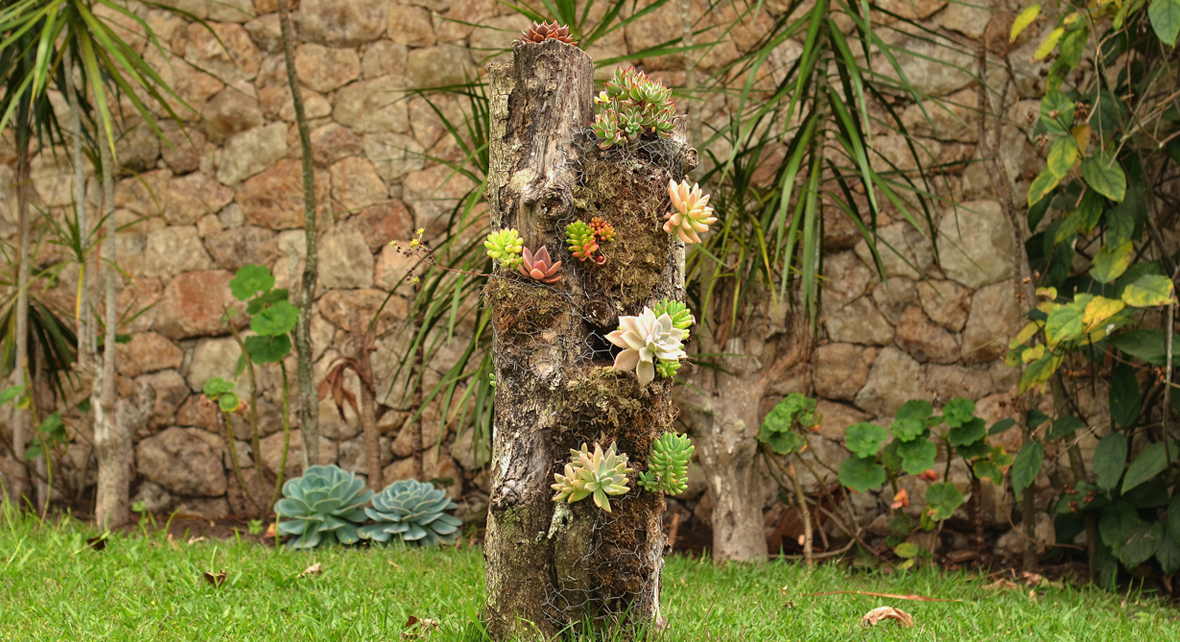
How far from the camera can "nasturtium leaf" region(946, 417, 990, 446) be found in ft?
7.43

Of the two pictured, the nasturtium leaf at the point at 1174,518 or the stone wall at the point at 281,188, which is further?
the stone wall at the point at 281,188

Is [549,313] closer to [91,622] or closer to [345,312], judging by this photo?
[91,622]

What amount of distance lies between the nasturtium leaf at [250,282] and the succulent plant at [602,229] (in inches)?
71.7

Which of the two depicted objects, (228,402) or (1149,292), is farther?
(228,402)

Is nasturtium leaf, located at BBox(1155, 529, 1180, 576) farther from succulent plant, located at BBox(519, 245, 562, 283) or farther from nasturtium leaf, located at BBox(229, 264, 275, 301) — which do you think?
nasturtium leaf, located at BBox(229, 264, 275, 301)

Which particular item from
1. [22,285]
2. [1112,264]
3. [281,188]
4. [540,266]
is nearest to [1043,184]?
[1112,264]

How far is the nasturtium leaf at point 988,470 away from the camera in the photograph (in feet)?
7.48

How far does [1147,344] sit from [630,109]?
1706mm

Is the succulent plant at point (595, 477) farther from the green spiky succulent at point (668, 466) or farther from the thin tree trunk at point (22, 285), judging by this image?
the thin tree trunk at point (22, 285)

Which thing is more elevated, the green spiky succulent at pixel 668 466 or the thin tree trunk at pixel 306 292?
the thin tree trunk at pixel 306 292

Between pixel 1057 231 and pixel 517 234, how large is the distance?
1.86 metres

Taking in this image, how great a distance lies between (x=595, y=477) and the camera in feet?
3.83

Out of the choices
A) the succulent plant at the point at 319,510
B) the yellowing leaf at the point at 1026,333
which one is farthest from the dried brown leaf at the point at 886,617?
the succulent plant at the point at 319,510

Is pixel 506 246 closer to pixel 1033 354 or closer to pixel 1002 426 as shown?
pixel 1033 354
